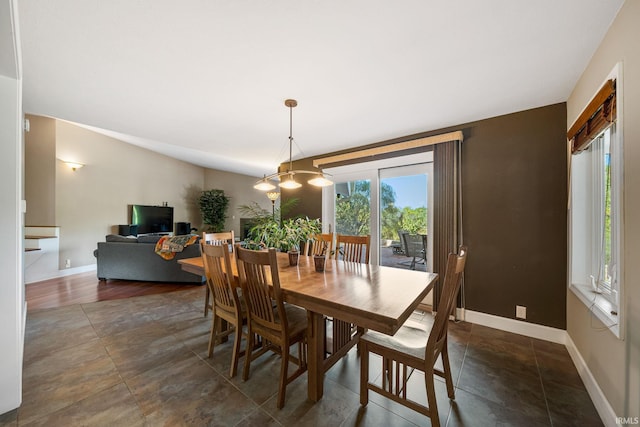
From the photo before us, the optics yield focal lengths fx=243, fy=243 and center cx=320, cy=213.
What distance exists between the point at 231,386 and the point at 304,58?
96.0 inches

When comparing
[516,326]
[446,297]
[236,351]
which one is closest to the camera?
[446,297]

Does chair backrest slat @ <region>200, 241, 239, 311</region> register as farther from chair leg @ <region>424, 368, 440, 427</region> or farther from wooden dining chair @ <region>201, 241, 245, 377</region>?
chair leg @ <region>424, 368, 440, 427</region>

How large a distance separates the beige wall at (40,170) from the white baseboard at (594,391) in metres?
7.91

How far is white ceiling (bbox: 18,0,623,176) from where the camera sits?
1378 millimetres

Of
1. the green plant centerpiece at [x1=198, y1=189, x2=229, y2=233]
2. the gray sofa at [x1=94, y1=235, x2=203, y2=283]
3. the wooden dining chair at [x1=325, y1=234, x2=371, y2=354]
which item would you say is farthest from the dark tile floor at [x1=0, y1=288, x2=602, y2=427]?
the green plant centerpiece at [x1=198, y1=189, x2=229, y2=233]

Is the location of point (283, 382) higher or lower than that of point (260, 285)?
lower

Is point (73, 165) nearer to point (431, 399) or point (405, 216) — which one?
point (405, 216)

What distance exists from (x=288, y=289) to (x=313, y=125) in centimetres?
217

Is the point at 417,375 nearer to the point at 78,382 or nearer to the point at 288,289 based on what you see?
the point at 288,289

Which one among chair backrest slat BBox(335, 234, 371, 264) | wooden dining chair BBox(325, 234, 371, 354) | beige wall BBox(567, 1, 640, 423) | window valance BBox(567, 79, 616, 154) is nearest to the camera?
beige wall BBox(567, 1, 640, 423)

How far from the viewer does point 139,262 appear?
4418mm

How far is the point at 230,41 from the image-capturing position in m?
1.62

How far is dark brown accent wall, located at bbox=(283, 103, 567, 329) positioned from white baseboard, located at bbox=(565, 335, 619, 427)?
445mm

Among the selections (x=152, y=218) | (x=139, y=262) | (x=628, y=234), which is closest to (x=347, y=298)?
(x=628, y=234)
